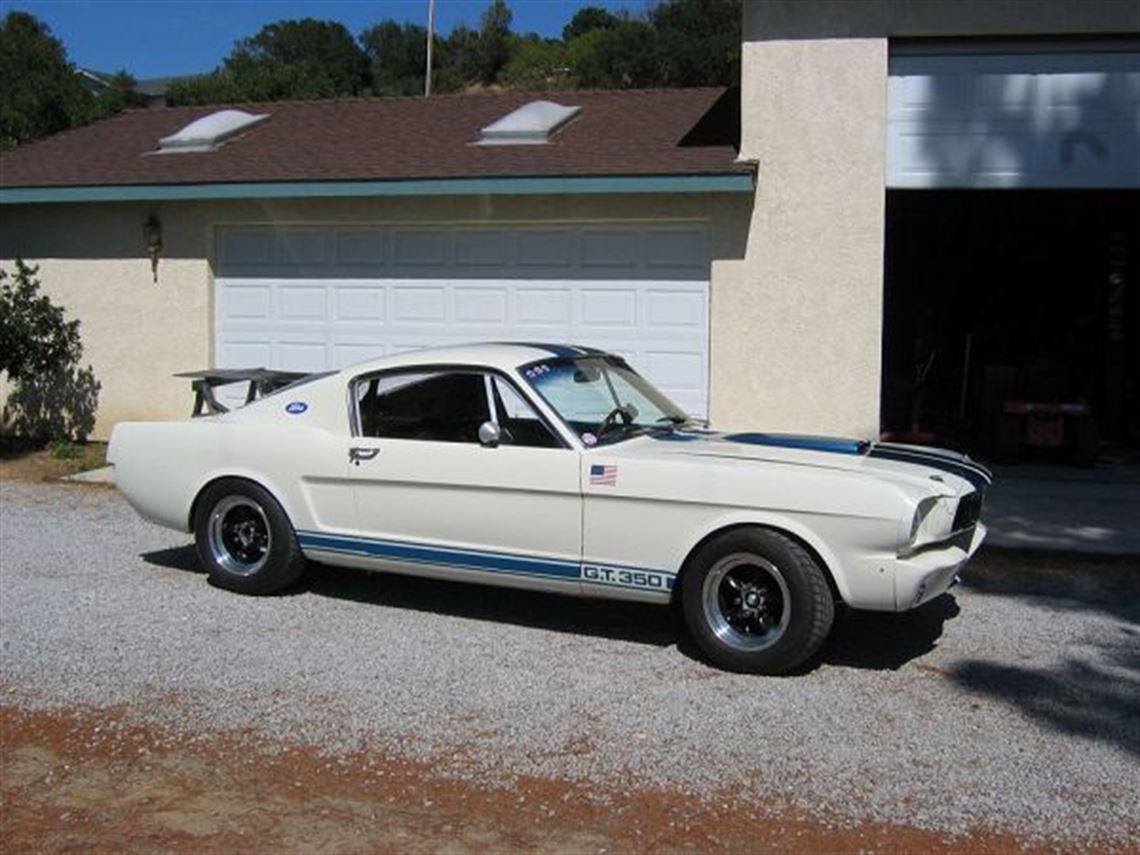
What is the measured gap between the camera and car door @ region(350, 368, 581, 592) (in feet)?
20.0

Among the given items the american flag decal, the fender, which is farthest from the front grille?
the american flag decal

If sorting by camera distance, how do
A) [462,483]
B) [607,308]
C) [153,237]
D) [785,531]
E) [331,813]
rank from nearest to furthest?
[331,813] < [785,531] < [462,483] < [607,308] < [153,237]

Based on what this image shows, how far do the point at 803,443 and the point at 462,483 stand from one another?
5.87 feet

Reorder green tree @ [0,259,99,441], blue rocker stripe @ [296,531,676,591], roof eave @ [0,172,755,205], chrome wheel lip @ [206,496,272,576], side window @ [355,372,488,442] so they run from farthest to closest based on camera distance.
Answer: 1. green tree @ [0,259,99,441]
2. roof eave @ [0,172,755,205]
3. chrome wheel lip @ [206,496,272,576]
4. side window @ [355,372,488,442]
5. blue rocker stripe @ [296,531,676,591]

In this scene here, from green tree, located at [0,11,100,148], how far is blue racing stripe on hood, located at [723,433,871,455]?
2539 centimetres

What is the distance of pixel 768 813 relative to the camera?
4.21 m

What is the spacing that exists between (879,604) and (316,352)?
8.31 m

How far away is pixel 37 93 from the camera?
102 feet

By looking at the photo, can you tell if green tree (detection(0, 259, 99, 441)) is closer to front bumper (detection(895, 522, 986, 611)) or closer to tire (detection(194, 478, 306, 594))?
tire (detection(194, 478, 306, 594))

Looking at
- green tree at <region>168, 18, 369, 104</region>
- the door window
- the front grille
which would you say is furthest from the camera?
green tree at <region>168, 18, 369, 104</region>

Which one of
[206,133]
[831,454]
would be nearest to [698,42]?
[206,133]

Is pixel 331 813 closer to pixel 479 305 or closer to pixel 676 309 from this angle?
pixel 676 309

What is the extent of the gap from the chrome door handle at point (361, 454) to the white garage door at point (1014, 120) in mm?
6619

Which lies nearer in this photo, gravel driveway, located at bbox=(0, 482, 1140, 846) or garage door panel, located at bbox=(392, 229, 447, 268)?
gravel driveway, located at bbox=(0, 482, 1140, 846)
